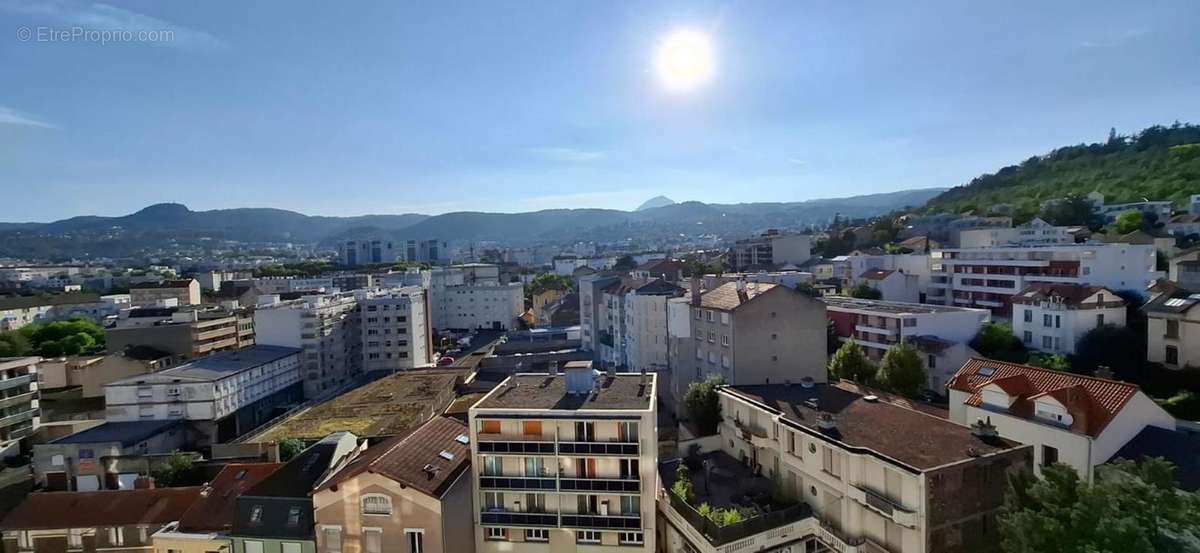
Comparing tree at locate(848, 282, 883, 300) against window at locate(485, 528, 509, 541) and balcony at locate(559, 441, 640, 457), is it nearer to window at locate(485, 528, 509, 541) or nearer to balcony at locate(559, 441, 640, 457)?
balcony at locate(559, 441, 640, 457)

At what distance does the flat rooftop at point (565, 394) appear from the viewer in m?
24.1

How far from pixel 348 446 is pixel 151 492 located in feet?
29.1

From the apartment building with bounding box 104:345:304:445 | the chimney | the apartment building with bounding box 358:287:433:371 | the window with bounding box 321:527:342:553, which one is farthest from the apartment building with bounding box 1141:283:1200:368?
the apartment building with bounding box 358:287:433:371

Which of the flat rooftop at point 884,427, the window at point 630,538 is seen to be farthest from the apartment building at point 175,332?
the flat rooftop at point 884,427

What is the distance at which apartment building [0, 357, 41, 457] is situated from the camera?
46.7 meters

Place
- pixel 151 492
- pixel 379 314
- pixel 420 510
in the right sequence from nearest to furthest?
pixel 420 510
pixel 151 492
pixel 379 314

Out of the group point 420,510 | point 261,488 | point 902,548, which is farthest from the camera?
point 261,488

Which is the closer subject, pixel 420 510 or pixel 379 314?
pixel 420 510

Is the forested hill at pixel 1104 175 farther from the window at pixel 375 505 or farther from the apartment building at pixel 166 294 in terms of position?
the apartment building at pixel 166 294

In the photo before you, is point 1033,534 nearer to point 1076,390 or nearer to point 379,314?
point 1076,390

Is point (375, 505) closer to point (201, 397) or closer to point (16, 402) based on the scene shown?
point (201, 397)

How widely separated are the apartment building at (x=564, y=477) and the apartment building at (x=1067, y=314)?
111 feet

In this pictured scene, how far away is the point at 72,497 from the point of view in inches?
1126

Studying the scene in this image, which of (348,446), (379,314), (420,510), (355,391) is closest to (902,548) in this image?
(420,510)
